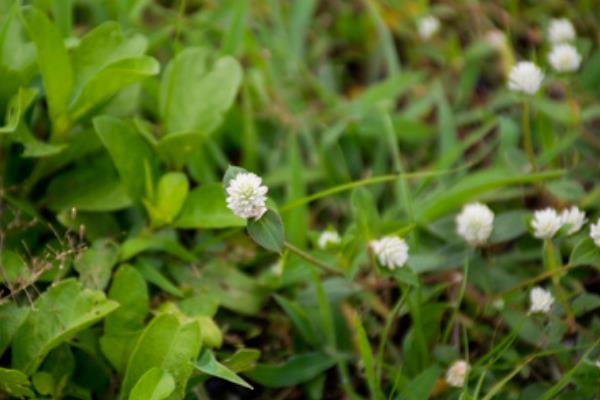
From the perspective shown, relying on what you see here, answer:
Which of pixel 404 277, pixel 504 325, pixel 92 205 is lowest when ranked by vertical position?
pixel 504 325

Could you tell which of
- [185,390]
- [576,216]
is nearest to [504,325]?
[576,216]

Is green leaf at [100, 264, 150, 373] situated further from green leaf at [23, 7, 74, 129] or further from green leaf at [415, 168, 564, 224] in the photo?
green leaf at [415, 168, 564, 224]

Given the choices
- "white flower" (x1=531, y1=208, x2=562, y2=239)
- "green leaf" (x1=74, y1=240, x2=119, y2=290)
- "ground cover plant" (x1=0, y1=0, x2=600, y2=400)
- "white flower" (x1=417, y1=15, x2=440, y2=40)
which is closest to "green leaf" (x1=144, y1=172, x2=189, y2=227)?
"ground cover plant" (x1=0, y1=0, x2=600, y2=400)

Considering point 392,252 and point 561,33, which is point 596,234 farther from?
point 561,33

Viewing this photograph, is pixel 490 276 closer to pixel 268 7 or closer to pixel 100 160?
pixel 100 160

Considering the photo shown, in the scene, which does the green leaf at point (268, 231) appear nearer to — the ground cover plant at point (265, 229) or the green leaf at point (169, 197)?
the ground cover plant at point (265, 229)

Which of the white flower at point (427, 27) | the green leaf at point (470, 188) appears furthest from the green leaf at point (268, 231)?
the white flower at point (427, 27)
